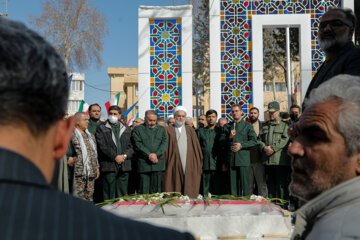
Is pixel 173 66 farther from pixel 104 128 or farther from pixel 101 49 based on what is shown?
pixel 101 49

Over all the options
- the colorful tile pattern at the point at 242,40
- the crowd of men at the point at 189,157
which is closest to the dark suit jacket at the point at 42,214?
the crowd of men at the point at 189,157

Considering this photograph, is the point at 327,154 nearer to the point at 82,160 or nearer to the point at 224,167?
the point at 82,160

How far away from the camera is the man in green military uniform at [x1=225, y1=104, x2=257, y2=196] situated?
778cm

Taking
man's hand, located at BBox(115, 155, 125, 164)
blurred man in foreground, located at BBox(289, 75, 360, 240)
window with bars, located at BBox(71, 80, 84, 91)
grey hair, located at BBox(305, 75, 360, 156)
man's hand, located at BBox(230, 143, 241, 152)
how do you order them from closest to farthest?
blurred man in foreground, located at BBox(289, 75, 360, 240), grey hair, located at BBox(305, 75, 360, 156), man's hand, located at BBox(115, 155, 125, 164), man's hand, located at BBox(230, 143, 241, 152), window with bars, located at BBox(71, 80, 84, 91)

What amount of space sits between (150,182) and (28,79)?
22.9 ft

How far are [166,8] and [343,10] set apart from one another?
6.75 metres

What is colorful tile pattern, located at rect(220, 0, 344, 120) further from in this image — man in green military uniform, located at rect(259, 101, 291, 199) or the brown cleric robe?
the brown cleric robe

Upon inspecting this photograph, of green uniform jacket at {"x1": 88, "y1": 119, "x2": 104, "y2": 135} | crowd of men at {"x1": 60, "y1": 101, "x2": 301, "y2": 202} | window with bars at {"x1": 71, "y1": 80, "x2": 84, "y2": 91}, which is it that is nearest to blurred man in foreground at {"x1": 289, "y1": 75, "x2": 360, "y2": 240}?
crowd of men at {"x1": 60, "y1": 101, "x2": 301, "y2": 202}

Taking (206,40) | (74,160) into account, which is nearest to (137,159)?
(74,160)

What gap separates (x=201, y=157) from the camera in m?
8.08

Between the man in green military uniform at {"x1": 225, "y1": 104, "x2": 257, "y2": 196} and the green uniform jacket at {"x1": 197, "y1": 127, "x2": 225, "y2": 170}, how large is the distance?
0.20 m

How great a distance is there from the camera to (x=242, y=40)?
381 inches

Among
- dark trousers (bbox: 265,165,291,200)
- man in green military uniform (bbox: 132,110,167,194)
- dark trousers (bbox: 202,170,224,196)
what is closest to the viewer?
man in green military uniform (bbox: 132,110,167,194)

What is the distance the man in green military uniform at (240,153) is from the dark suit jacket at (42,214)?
6947 millimetres
